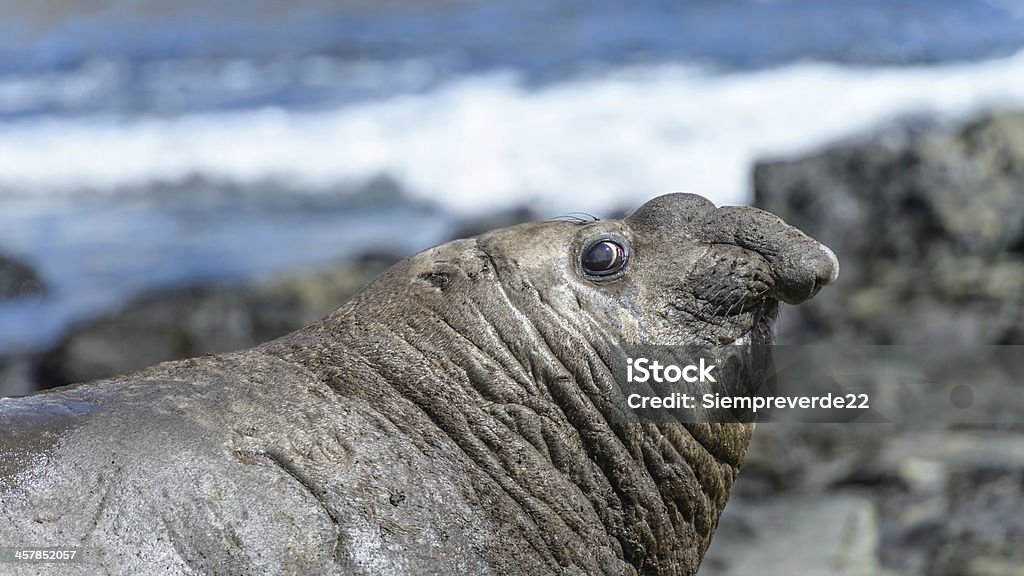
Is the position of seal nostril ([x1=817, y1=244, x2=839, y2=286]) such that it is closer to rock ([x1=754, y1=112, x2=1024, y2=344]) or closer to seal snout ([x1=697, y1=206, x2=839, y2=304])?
seal snout ([x1=697, y1=206, x2=839, y2=304])

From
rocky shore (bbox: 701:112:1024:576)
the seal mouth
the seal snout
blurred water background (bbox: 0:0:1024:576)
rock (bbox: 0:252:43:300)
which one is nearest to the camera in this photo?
the seal snout

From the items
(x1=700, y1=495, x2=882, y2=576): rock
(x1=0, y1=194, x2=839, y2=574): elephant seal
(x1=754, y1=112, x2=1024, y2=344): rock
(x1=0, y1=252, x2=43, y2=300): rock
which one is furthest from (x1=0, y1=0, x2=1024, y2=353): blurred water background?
(x1=0, y1=194, x2=839, y2=574): elephant seal

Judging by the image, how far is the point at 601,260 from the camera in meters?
4.59

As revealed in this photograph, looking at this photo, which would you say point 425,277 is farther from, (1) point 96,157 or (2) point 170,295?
(1) point 96,157

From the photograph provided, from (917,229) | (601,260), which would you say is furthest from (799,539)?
(917,229)

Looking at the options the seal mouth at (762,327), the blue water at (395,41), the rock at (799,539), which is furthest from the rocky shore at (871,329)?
the blue water at (395,41)

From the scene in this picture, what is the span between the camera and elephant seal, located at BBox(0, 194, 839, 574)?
3.69 meters

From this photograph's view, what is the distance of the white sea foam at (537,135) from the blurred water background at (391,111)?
0.05 meters

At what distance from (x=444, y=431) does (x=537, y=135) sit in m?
17.0

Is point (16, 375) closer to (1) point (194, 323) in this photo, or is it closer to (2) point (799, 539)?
(1) point (194, 323)

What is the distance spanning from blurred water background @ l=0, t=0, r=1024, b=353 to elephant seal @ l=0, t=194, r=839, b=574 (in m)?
9.64

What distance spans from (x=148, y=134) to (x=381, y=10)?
8.00 meters

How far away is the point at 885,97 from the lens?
2038 centimetres

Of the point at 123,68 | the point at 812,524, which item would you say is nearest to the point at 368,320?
the point at 812,524
